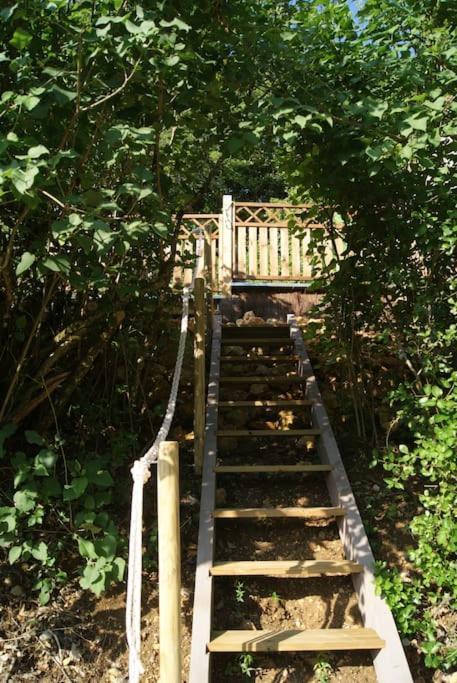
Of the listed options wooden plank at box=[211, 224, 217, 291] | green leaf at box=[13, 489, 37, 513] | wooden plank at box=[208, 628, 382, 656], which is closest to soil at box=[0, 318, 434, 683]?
wooden plank at box=[208, 628, 382, 656]

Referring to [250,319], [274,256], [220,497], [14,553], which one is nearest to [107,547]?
[14,553]

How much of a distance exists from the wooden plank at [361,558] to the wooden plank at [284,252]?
3685 millimetres

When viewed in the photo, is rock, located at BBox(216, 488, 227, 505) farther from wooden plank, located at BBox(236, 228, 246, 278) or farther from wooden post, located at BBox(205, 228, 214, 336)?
wooden plank, located at BBox(236, 228, 246, 278)

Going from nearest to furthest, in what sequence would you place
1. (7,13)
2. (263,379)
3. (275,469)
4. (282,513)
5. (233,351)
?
1. (7,13)
2. (282,513)
3. (275,469)
4. (263,379)
5. (233,351)

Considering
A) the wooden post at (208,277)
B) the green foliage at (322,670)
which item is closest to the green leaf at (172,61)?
the green foliage at (322,670)

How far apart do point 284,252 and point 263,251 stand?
0.30 meters

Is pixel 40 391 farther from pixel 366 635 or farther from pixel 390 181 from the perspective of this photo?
pixel 390 181

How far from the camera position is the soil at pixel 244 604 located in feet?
8.11

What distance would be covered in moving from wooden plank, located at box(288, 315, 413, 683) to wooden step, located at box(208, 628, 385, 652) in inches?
2.1

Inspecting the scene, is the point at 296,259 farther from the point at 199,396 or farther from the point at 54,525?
the point at 54,525

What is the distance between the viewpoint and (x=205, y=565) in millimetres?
2719

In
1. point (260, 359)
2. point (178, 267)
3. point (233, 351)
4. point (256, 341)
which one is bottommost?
point (260, 359)

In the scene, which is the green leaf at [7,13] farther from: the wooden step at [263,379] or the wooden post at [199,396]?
the wooden step at [263,379]

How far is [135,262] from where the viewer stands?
134 inches
